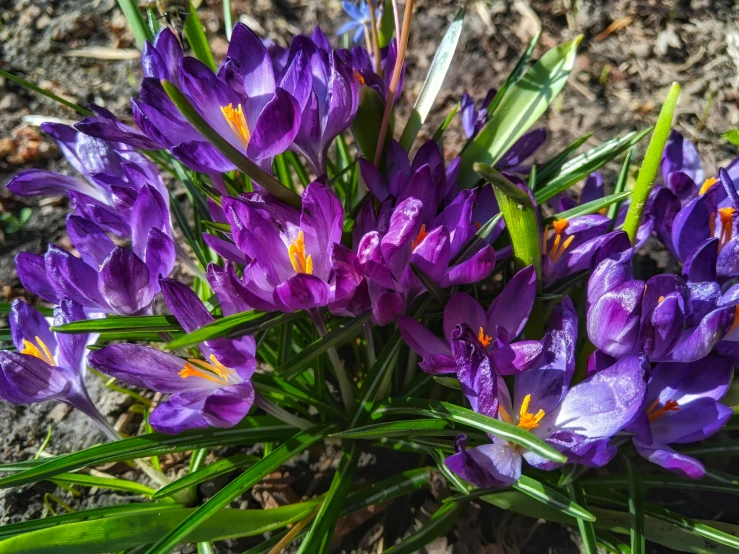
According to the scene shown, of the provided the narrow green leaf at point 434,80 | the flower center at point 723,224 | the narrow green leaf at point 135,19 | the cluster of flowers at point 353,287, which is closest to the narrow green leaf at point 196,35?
the narrow green leaf at point 135,19

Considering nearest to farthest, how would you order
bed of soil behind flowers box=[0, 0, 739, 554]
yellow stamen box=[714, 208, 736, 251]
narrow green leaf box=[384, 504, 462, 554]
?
yellow stamen box=[714, 208, 736, 251], narrow green leaf box=[384, 504, 462, 554], bed of soil behind flowers box=[0, 0, 739, 554]

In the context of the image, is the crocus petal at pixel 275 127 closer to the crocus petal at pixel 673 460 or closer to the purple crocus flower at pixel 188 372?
the purple crocus flower at pixel 188 372

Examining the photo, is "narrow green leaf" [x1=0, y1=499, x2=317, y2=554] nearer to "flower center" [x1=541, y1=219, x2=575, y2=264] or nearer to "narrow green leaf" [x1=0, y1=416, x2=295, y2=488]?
"narrow green leaf" [x1=0, y1=416, x2=295, y2=488]

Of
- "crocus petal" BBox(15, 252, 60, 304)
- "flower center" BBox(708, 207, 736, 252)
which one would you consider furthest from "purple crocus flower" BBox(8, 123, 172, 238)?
"flower center" BBox(708, 207, 736, 252)

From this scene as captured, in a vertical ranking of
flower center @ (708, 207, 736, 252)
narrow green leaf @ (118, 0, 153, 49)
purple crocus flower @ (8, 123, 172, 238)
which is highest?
narrow green leaf @ (118, 0, 153, 49)

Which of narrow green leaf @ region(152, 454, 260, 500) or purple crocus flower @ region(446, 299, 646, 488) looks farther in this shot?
narrow green leaf @ region(152, 454, 260, 500)

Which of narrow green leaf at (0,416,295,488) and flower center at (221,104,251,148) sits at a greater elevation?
flower center at (221,104,251,148)
